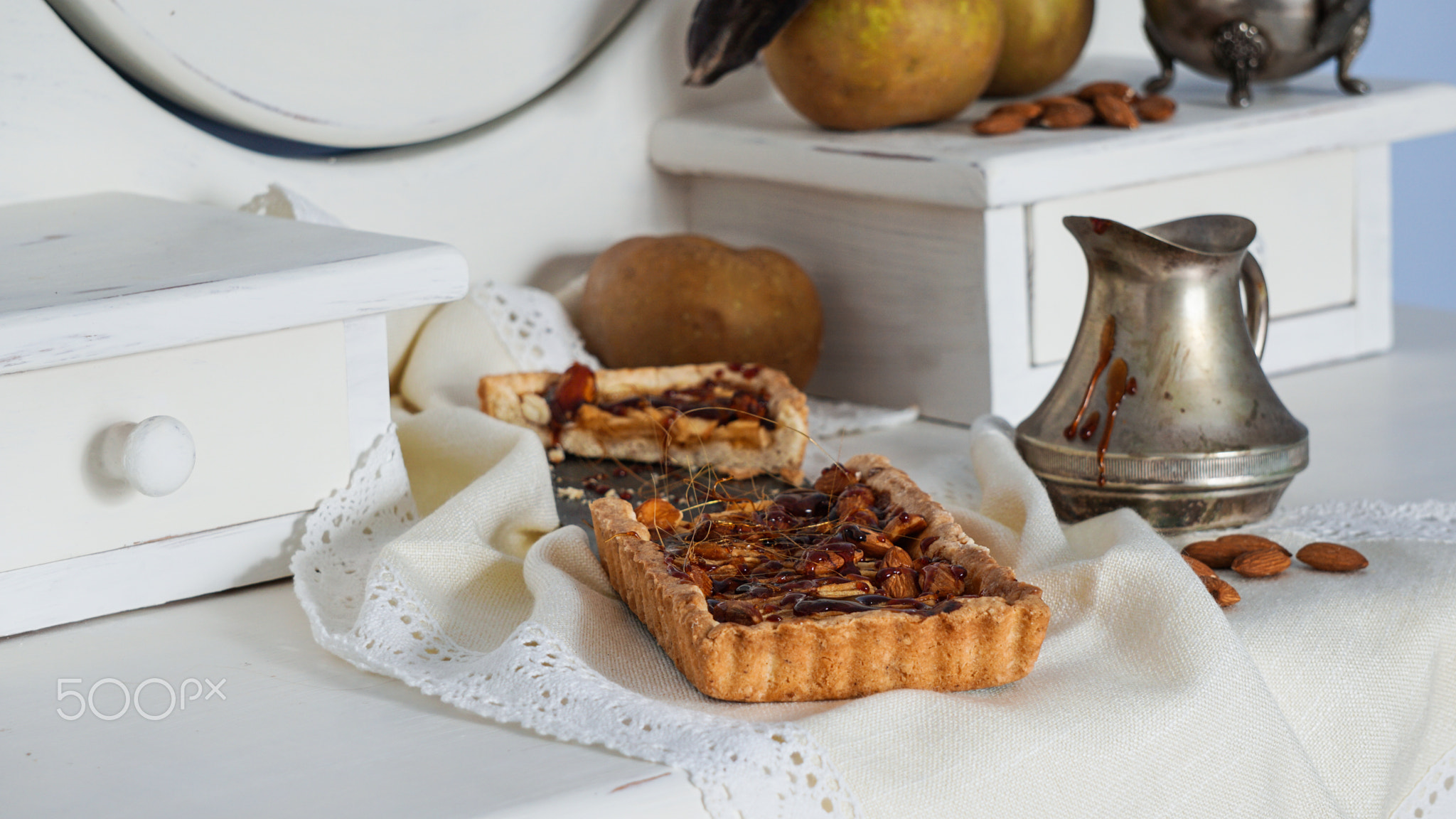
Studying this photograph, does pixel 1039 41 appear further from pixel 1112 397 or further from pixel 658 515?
pixel 658 515

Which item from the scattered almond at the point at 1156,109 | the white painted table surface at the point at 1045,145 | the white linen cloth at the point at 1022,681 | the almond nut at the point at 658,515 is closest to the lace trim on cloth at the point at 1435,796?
the white linen cloth at the point at 1022,681

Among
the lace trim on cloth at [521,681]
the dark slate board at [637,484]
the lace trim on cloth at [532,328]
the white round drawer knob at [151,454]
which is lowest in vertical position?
the dark slate board at [637,484]

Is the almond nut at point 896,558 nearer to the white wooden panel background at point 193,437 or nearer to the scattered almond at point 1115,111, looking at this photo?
the white wooden panel background at point 193,437

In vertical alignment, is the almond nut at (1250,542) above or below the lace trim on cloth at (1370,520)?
above

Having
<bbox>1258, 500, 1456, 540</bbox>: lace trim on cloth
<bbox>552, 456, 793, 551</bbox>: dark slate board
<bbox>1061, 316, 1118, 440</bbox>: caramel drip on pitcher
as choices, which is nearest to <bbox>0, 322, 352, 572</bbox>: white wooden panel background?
<bbox>552, 456, 793, 551</bbox>: dark slate board

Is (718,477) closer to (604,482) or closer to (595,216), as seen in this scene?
(604,482)
